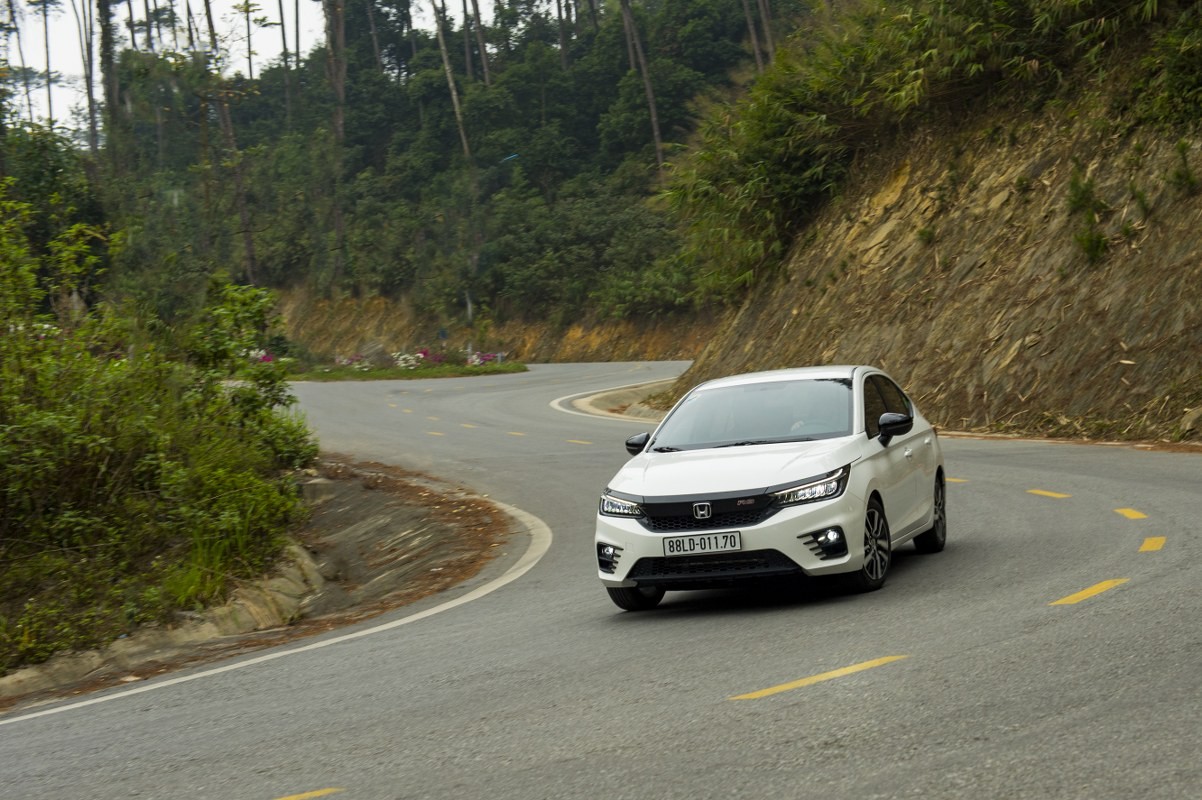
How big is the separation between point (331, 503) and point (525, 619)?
9.68 meters

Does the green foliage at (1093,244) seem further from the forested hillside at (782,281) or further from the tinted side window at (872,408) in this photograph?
the tinted side window at (872,408)

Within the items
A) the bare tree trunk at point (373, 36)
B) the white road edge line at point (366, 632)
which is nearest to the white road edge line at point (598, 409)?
the white road edge line at point (366, 632)

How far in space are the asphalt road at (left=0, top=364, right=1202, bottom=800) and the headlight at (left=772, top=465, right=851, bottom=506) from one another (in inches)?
27.5

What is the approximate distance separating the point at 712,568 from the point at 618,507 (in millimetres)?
755

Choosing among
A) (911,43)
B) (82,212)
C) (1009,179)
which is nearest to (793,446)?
(1009,179)

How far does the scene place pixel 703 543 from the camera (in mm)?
8727

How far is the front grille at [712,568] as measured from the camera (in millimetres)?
8703

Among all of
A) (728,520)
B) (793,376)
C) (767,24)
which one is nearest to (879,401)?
(793,376)

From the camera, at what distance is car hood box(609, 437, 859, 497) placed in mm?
8844

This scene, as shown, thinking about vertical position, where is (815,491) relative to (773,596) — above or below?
above

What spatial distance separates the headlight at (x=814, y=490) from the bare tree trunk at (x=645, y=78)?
56340mm

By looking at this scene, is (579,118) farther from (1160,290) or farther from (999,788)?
(999,788)

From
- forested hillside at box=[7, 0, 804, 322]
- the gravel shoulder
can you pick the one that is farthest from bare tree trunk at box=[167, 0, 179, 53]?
the gravel shoulder

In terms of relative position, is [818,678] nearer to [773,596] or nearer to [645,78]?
[773,596]
